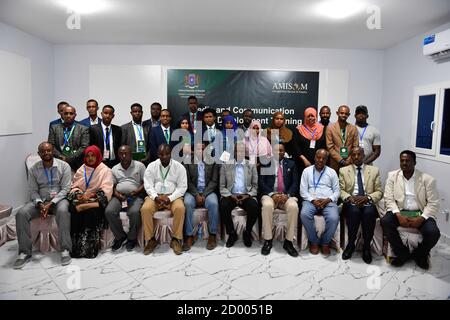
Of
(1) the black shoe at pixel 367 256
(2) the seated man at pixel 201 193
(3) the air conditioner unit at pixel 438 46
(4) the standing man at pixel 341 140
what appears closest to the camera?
(1) the black shoe at pixel 367 256

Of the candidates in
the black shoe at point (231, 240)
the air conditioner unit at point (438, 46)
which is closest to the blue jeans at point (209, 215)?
the black shoe at point (231, 240)

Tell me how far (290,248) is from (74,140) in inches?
118

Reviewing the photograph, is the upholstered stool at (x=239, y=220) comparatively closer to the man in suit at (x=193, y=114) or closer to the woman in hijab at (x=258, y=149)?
the woman in hijab at (x=258, y=149)

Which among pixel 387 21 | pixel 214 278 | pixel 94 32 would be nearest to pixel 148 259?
pixel 214 278

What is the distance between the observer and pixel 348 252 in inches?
138

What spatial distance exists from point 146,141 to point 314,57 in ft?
11.4

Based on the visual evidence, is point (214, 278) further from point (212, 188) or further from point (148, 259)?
point (212, 188)

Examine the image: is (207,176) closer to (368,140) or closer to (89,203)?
(89,203)

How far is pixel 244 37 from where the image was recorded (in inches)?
201

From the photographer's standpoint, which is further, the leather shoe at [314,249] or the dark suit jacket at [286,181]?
the dark suit jacket at [286,181]

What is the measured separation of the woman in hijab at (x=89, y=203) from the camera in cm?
345

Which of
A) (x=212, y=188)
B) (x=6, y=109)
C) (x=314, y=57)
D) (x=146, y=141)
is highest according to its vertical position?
(x=314, y=57)

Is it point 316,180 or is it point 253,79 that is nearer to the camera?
point 316,180

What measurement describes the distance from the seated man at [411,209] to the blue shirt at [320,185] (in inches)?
21.8
